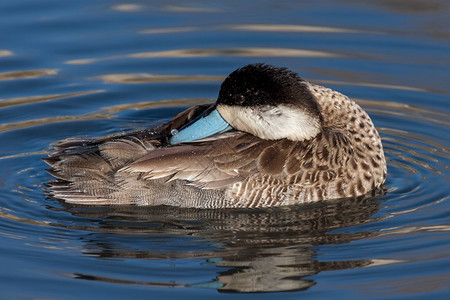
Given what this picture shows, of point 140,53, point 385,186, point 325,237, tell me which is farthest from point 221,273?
point 140,53

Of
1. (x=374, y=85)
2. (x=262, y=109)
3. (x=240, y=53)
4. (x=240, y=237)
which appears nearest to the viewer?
(x=240, y=237)

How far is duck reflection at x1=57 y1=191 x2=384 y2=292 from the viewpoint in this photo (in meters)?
7.61

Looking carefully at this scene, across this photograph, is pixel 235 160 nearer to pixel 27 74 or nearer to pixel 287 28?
pixel 27 74

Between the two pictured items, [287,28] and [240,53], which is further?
[287,28]

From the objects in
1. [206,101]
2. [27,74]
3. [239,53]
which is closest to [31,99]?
[27,74]

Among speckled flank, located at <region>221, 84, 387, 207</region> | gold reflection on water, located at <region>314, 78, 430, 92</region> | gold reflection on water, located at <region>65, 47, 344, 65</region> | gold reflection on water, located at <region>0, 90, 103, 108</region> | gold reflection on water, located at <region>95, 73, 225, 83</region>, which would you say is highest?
gold reflection on water, located at <region>65, 47, 344, 65</region>

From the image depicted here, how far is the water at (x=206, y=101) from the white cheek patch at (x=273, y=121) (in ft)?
2.47

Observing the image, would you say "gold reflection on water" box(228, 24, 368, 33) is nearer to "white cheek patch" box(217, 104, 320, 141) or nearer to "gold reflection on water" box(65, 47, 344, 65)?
"gold reflection on water" box(65, 47, 344, 65)

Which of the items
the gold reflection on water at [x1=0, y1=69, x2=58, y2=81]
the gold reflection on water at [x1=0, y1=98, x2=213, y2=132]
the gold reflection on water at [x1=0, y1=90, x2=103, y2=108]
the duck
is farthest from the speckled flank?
the gold reflection on water at [x1=0, y1=69, x2=58, y2=81]

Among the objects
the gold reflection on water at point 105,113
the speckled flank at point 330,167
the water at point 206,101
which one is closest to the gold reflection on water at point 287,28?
the water at point 206,101

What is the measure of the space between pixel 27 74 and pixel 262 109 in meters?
4.53

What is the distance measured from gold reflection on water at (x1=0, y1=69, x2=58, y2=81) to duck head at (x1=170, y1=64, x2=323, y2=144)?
3.72 metres

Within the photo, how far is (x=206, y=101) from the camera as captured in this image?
39.1ft

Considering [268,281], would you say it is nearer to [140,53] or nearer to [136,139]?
[136,139]
